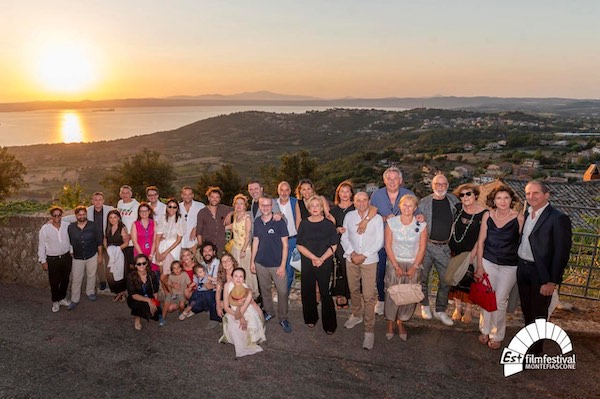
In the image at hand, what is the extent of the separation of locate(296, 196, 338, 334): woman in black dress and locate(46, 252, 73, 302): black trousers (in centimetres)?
395

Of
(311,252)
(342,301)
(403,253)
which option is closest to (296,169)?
(342,301)

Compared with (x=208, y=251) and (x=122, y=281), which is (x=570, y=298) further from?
(x=122, y=281)

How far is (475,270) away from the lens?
16.4 ft

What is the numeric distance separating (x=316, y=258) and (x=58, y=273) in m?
4.25

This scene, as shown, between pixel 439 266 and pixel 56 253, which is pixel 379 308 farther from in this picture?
pixel 56 253

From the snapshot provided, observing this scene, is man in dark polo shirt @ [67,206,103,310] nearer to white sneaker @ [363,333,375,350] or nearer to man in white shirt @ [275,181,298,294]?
man in white shirt @ [275,181,298,294]

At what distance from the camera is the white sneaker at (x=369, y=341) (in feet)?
15.8

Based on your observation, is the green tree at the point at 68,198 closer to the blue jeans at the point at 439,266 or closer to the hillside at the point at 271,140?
the blue jeans at the point at 439,266

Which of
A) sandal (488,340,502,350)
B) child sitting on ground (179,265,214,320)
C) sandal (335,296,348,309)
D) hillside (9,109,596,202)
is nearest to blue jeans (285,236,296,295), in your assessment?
sandal (335,296,348,309)

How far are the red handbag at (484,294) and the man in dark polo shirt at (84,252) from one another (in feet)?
19.1

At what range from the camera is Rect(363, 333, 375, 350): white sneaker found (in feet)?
15.8

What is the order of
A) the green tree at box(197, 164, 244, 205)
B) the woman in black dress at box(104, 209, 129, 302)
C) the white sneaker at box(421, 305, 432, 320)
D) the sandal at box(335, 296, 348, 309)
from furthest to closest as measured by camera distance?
the green tree at box(197, 164, 244, 205) < the woman in black dress at box(104, 209, 129, 302) < the sandal at box(335, 296, 348, 309) < the white sneaker at box(421, 305, 432, 320)

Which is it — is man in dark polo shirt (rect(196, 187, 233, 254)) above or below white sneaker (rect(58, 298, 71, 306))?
above

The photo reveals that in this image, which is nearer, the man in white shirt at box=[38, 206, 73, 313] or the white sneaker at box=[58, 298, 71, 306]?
the man in white shirt at box=[38, 206, 73, 313]
